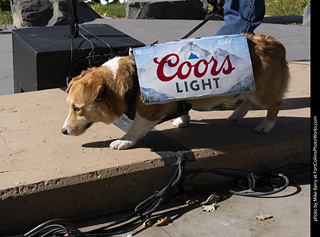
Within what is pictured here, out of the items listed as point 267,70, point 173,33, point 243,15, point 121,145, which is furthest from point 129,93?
point 173,33

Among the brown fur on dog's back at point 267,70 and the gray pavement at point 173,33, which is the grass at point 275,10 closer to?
the gray pavement at point 173,33

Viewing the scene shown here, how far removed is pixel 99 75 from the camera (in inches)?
157

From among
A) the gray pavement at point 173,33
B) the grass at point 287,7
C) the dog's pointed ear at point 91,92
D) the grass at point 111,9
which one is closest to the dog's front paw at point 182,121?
the dog's pointed ear at point 91,92

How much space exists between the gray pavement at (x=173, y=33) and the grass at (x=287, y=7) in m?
2.23

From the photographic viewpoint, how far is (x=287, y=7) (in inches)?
501

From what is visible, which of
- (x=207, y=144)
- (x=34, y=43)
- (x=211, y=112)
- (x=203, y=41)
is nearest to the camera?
(x=203, y=41)

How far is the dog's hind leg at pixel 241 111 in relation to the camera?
4836 mm

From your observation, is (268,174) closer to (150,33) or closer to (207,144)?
(207,144)

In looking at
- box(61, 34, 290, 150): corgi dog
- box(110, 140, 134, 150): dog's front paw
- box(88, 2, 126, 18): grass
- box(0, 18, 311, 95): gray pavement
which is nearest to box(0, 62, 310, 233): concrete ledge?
box(110, 140, 134, 150): dog's front paw

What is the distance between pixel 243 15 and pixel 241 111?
1.05 meters

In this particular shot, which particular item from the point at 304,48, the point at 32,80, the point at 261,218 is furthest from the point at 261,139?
the point at 304,48

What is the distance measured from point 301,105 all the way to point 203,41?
6.26 ft

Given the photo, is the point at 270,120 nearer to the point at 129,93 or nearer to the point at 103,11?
the point at 129,93

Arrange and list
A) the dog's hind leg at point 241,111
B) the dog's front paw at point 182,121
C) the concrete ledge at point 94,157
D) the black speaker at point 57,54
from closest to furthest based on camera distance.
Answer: the concrete ledge at point 94,157
the dog's front paw at point 182,121
the dog's hind leg at point 241,111
the black speaker at point 57,54
